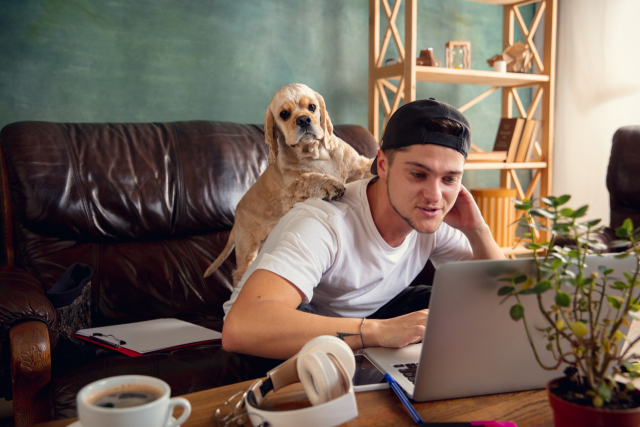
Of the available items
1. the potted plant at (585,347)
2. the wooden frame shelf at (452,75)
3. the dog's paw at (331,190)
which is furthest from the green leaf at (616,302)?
the wooden frame shelf at (452,75)

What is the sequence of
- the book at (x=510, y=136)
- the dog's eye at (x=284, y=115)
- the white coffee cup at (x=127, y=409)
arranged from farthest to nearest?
the book at (x=510, y=136)
the dog's eye at (x=284, y=115)
the white coffee cup at (x=127, y=409)

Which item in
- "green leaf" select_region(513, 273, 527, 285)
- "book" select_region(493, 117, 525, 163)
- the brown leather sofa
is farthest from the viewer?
"book" select_region(493, 117, 525, 163)

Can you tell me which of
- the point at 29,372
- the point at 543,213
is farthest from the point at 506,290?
the point at 29,372

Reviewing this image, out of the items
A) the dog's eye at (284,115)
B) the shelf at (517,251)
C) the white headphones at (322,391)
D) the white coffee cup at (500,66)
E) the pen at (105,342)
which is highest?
the white coffee cup at (500,66)

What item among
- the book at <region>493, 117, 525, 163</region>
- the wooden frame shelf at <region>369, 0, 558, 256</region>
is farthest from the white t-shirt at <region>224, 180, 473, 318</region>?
the book at <region>493, 117, 525, 163</region>

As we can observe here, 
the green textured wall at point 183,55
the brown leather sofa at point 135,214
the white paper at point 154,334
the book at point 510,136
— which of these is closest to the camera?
the white paper at point 154,334

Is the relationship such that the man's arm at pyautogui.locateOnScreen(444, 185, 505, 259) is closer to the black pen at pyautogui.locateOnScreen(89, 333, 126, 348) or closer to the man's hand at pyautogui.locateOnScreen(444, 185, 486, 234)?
the man's hand at pyautogui.locateOnScreen(444, 185, 486, 234)

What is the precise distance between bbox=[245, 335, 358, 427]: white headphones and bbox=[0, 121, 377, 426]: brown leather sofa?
0.82 meters

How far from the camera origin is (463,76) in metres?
3.06

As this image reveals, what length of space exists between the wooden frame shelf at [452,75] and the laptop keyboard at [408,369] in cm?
215

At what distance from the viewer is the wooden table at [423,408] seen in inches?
28.5

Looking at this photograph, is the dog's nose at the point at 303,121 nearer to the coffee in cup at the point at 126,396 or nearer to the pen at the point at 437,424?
the pen at the point at 437,424

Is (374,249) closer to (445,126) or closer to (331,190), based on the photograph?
(331,190)

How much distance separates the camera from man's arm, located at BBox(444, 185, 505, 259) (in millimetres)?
1441
